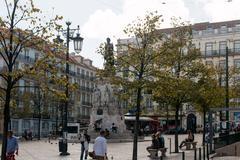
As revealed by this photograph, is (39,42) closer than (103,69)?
Yes

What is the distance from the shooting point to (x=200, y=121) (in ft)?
282

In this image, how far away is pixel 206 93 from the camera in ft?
107

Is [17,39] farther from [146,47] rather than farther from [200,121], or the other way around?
[200,121]

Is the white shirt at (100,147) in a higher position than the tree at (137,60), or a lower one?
lower

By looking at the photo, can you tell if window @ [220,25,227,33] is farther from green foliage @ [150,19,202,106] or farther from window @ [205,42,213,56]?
green foliage @ [150,19,202,106]

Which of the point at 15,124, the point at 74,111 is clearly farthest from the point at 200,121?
the point at 15,124

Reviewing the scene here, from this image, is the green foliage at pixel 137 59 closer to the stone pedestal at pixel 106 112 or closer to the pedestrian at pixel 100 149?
the pedestrian at pixel 100 149

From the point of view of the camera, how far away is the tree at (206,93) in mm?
29484

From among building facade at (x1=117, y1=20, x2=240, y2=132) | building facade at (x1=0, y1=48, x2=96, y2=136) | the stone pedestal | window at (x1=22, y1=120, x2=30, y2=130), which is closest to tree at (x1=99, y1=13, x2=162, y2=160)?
building facade at (x1=0, y1=48, x2=96, y2=136)

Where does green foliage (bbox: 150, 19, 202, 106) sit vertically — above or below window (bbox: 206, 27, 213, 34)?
below

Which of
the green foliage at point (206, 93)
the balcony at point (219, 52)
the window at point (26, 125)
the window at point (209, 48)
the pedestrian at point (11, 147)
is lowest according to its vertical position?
the window at point (26, 125)

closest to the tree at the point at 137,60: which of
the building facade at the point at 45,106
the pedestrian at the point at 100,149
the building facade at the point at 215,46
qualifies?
the pedestrian at the point at 100,149

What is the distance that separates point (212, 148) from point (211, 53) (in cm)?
6478

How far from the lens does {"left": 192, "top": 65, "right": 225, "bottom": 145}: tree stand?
29484 mm
